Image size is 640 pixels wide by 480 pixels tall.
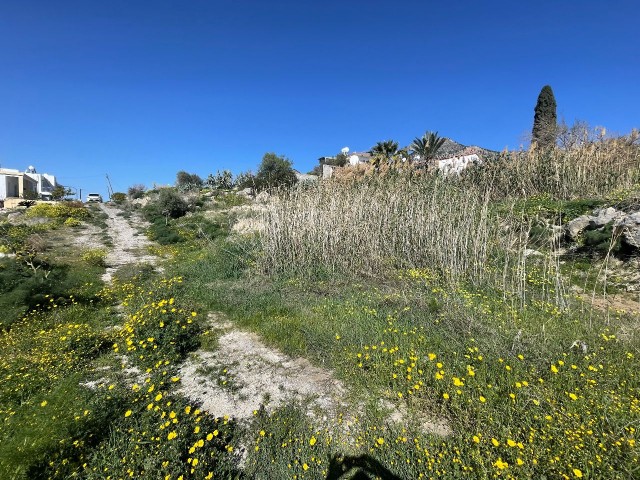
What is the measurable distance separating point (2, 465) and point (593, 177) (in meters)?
13.6

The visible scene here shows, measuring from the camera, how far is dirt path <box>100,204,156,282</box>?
8194 mm

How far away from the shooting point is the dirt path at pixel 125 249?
323 inches

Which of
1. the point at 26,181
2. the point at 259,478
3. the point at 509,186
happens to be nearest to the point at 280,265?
the point at 259,478

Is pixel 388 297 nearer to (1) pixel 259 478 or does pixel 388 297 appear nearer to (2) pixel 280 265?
(2) pixel 280 265

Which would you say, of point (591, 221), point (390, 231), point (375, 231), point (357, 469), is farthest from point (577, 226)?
point (357, 469)

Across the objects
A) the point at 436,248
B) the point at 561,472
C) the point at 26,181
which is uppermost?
the point at 26,181

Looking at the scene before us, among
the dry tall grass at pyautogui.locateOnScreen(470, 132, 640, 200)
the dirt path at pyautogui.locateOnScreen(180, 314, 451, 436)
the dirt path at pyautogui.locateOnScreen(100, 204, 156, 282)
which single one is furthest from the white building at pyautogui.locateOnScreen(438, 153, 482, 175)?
the dirt path at pyautogui.locateOnScreen(100, 204, 156, 282)

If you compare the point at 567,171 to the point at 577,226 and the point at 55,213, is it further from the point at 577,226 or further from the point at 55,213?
the point at 55,213

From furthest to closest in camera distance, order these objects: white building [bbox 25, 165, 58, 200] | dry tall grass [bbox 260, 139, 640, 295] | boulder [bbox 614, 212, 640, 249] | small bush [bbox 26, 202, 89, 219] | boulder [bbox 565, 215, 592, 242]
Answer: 1. white building [bbox 25, 165, 58, 200]
2. small bush [bbox 26, 202, 89, 219]
3. boulder [bbox 565, 215, 592, 242]
4. dry tall grass [bbox 260, 139, 640, 295]
5. boulder [bbox 614, 212, 640, 249]

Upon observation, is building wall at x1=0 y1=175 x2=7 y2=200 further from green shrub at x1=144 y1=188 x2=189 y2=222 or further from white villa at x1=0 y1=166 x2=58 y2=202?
green shrub at x1=144 y1=188 x2=189 y2=222

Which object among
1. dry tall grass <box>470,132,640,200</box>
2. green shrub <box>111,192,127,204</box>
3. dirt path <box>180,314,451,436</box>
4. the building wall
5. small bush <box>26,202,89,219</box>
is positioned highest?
the building wall

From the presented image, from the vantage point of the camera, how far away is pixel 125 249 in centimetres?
1028

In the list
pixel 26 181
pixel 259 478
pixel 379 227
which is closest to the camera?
pixel 259 478

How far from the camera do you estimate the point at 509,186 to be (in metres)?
10.1
